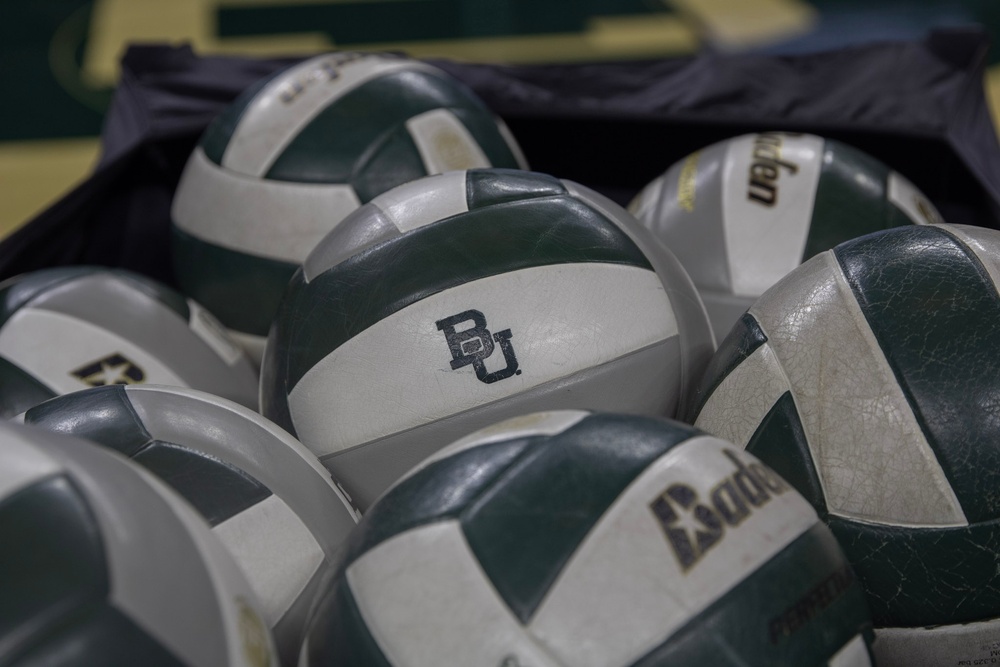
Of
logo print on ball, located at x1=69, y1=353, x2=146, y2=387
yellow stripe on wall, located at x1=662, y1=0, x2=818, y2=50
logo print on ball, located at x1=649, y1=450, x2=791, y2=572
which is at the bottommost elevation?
yellow stripe on wall, located at x1=662, y1=0, x2=818, y2=50

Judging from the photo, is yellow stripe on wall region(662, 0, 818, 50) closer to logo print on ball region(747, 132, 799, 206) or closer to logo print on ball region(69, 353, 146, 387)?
logo print on ball region(747, 132, 799, 206)

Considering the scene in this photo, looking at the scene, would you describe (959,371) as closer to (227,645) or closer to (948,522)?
(948,522)

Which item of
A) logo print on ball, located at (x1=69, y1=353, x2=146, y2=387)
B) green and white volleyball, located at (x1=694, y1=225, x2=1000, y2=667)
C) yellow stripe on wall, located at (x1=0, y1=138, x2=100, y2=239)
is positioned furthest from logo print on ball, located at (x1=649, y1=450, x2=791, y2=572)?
yellow stripe on wall, located at (x1=0, y1=138, x2=100, y2=239)

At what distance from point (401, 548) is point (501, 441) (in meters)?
0.14

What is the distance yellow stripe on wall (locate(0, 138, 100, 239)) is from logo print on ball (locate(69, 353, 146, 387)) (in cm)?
248

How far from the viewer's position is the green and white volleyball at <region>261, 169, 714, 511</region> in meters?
1.16

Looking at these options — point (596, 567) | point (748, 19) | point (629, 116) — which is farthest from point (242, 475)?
point (748, 19)

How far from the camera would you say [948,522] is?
101cm

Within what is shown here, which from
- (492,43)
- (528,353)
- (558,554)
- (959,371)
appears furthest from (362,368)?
(492,43)

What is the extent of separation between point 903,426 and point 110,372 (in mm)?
1024

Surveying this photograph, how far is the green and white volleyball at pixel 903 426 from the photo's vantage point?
1004 millimetres

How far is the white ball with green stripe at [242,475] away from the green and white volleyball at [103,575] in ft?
0.67

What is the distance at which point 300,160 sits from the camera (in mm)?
1604

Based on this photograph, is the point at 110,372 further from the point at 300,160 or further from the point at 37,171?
the point at 37,171
